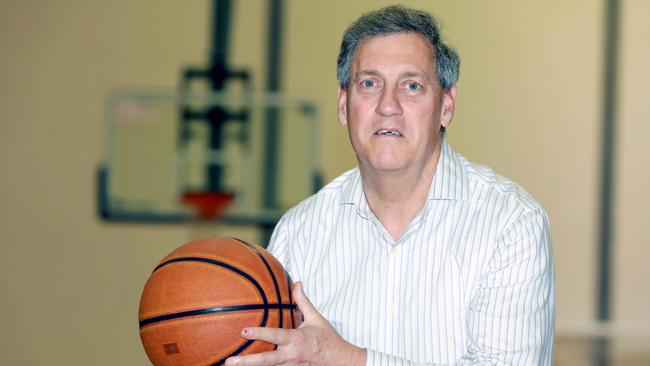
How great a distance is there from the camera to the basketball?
172 cm

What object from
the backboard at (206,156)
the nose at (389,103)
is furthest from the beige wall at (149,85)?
the nose at (389,103)

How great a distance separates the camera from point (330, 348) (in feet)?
5.59

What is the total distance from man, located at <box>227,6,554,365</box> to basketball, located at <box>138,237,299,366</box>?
0.28ft

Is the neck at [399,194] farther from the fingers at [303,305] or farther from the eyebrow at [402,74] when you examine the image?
the fingers at [303,305]

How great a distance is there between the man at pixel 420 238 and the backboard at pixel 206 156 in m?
3.88

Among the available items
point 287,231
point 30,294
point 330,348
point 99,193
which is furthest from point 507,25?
point 330,348

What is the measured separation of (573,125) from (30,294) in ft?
12.7

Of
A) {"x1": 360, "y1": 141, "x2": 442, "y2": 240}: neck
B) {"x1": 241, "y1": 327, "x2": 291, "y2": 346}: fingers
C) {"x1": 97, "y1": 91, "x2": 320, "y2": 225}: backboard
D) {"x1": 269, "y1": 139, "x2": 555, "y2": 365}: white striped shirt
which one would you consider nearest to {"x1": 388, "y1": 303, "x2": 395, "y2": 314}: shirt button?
{"x1": 269, "y1": 139, "x2": 555, "y2": 365}: white striped shirt

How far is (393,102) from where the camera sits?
189 centimetres

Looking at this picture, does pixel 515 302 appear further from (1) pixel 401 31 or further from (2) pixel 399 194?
(1) pixel 401 31

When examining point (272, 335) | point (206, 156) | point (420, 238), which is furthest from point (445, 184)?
point (206, 156)

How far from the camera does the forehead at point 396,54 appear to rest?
1917 millimetres

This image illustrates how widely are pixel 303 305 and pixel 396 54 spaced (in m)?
0.58

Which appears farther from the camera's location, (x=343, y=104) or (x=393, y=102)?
(x=343, y=104)
